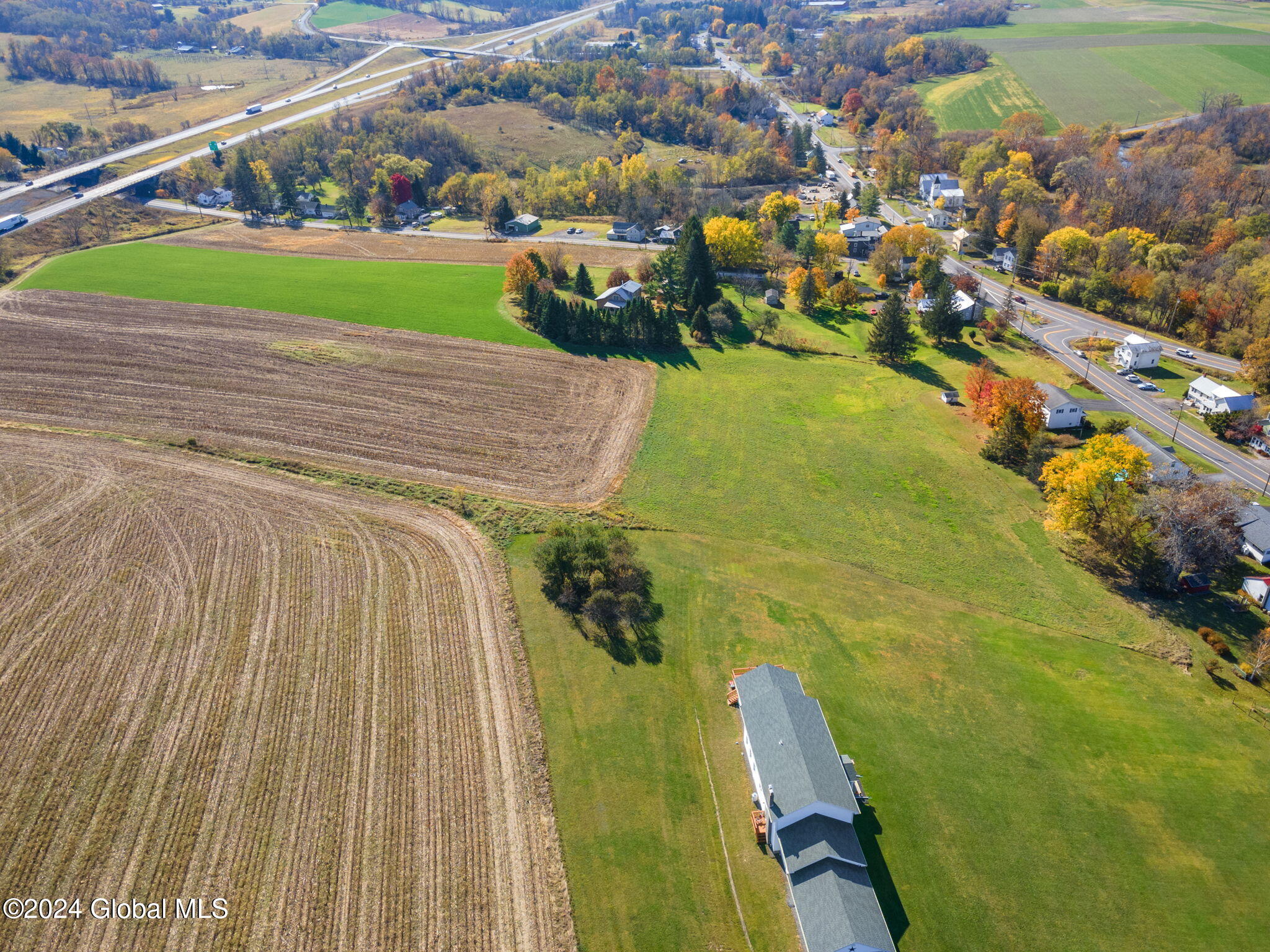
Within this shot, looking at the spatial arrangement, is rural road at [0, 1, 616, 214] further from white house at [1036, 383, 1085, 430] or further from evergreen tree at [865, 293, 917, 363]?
white house at [1036, 383, 1085, 430]

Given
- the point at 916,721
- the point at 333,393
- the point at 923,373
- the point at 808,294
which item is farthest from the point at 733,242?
the point at 916,721

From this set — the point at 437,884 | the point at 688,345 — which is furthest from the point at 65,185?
the point at 437,884

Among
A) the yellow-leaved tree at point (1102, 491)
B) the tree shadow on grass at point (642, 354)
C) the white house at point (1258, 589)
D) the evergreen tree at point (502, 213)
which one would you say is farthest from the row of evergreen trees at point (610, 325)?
the white house at point (1258, 589)

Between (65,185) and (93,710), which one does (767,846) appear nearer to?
(93,710)

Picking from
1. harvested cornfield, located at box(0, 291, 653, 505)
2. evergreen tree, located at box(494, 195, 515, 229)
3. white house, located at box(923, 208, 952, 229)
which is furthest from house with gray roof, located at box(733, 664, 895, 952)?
white house, located at box(923, 208, 952, 229)

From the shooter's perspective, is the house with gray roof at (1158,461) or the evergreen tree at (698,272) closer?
the house with gray roof at (1158,461)

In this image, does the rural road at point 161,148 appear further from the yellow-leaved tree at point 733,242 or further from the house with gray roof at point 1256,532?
the house with gray roof at point 1256,532

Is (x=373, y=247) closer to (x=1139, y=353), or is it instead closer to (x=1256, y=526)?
(x=1139, y=353)
